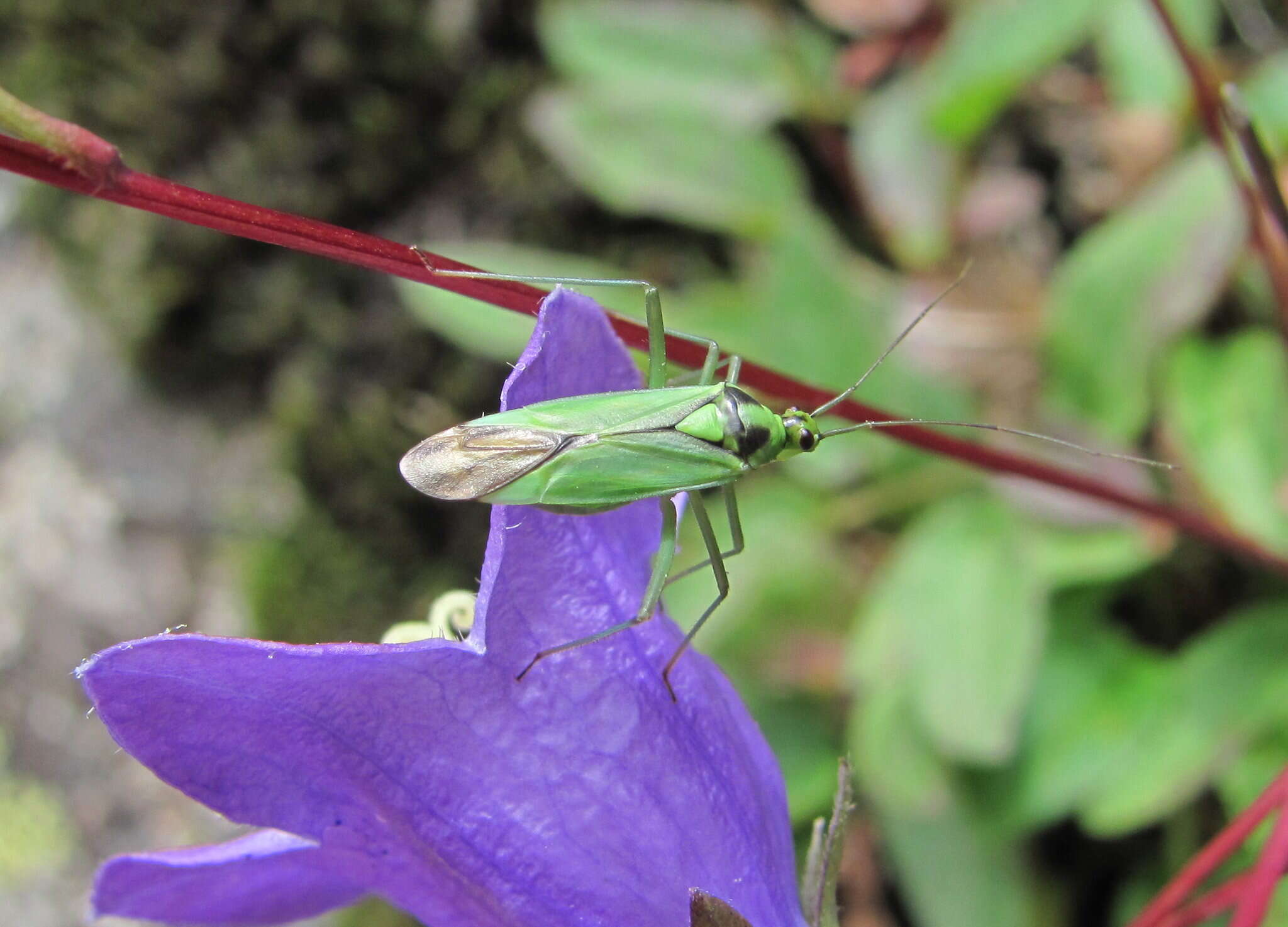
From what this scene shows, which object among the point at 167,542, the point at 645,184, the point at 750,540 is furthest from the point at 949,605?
the point at 167,542

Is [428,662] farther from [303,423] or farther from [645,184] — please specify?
[303,423]

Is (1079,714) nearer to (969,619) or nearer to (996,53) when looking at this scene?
(969,619)

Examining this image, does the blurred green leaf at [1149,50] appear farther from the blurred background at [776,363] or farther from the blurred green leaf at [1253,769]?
the blurred green leaf at [1253,769]

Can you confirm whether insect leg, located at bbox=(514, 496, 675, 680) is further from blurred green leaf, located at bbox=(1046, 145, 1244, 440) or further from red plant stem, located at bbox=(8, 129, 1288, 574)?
blurred green leaf, located at bbox=(1046, 145, 1244, 440)

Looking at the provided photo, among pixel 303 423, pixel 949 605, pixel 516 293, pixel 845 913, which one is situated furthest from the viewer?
pixel 303 423

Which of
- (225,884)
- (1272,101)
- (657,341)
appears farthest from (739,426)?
(1272,101)

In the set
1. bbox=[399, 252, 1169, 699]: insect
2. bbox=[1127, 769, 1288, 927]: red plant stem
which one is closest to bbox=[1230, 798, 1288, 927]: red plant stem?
bbox=[1127, 769, 1288, 927]: red plant stem

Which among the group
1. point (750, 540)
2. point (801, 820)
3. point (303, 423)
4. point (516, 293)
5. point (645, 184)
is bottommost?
point (801, 820)
